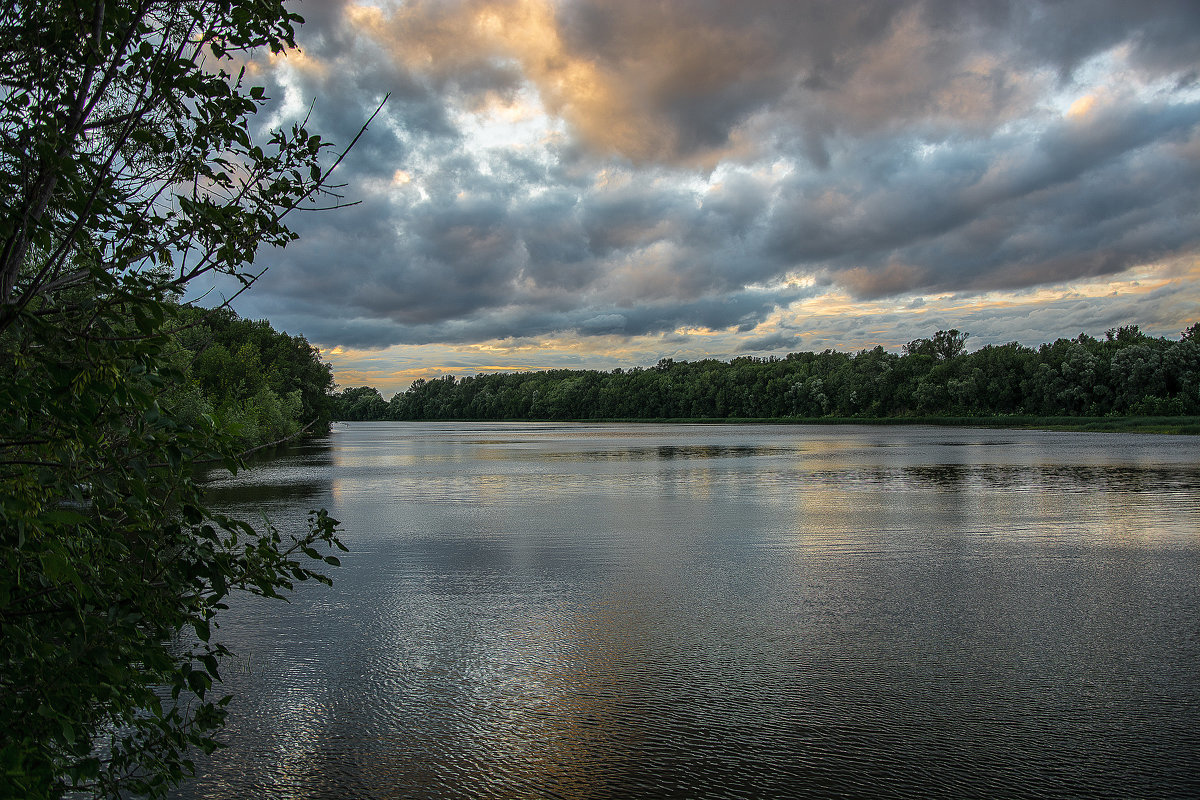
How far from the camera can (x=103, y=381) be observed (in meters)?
2.52

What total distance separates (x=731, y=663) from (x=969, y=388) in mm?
127548

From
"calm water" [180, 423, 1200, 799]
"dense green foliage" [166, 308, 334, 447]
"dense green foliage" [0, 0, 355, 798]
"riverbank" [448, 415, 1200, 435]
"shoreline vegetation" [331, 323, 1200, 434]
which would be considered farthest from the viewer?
"shoreline vegetation" [331, 323, 1200, 434]

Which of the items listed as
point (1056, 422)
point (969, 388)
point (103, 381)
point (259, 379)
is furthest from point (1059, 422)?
point (103, 381)

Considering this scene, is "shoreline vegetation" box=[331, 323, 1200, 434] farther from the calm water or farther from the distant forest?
the calm water

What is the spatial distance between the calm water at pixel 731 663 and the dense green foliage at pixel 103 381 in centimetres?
347

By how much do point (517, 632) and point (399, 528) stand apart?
9775mm

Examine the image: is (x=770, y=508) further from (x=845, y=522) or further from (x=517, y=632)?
(x=517, y=632)

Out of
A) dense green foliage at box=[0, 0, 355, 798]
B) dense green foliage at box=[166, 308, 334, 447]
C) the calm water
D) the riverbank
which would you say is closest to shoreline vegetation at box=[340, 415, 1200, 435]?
the riverbank

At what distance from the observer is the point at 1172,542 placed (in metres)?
15.2

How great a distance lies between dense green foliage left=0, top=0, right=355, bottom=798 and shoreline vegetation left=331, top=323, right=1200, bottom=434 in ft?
188

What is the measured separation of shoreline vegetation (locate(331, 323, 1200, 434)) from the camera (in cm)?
9375

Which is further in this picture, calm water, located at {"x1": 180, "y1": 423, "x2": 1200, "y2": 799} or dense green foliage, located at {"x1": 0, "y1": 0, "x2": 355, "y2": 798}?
calm water, located at {"x1": 180, "y1": 423, "x2": 1200, "y2": 799}

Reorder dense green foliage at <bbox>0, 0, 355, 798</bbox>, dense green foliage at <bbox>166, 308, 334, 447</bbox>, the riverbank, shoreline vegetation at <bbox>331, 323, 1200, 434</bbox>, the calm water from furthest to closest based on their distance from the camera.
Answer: shoreline vegetation at <bbox>331, 323, 1200, 434</bbox> < the riverbank < dense green foliage at <bbox>166, 308, 334, 447</bbox> < the calm water < dense green foliage at <bbox>0, 0, 355, 798</bbox>

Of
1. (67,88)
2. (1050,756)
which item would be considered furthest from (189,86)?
(1050,756)
